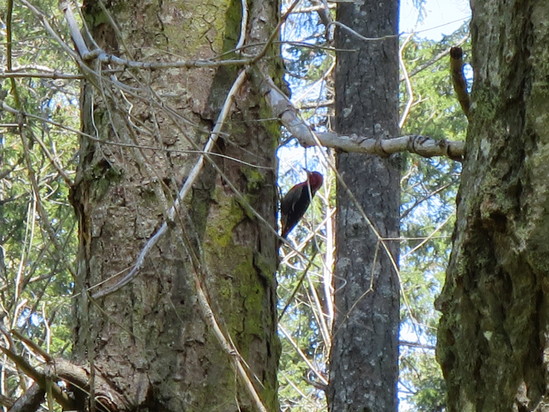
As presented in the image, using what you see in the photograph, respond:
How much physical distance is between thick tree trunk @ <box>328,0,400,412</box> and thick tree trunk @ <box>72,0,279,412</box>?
2402 mm

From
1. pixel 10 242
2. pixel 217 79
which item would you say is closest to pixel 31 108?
pixel 10 242

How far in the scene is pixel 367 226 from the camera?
18.4ft

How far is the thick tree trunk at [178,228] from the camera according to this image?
93.7 inches

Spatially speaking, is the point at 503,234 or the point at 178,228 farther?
the point at 178,228

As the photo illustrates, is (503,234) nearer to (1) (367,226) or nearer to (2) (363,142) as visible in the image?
(2) (363,142)

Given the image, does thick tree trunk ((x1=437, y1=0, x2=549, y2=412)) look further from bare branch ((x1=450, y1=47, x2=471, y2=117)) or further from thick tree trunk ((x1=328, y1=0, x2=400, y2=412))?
thick tree trunk ((x1=328, y1=0, x2=400, y2=412))

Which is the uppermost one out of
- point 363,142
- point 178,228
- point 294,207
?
point 294,207

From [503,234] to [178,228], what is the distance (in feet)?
4.00

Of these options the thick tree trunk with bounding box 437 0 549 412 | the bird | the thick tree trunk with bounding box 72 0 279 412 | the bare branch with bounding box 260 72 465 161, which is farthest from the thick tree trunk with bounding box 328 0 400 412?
the thick tree trunk with bounding box 437 0 549 412

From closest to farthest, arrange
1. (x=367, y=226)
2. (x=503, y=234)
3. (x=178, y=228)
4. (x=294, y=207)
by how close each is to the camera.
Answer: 1. (x=503, y=234)
2. (x=178, y=228)
3. (x=367, y=226)
4. (x=294, y=207)

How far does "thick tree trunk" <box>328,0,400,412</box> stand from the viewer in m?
5.35

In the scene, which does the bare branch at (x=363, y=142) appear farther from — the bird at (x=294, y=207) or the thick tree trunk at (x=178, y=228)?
the bird at (x=294, y=207)

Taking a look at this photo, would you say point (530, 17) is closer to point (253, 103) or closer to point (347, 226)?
point (253, 103)

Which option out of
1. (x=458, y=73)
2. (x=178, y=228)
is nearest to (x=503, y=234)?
(x=458, y=73)
